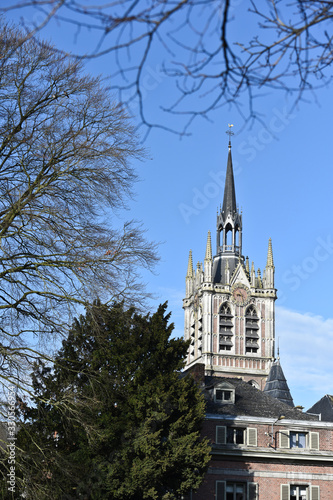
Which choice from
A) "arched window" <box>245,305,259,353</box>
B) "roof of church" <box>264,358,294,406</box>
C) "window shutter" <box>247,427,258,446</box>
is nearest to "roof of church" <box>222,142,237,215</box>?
"arched window" <box>245,305,259,353</box>

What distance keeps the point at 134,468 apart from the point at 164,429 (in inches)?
94.4

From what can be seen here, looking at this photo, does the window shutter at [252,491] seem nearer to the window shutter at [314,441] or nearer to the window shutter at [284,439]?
the window shutter at [284,439]

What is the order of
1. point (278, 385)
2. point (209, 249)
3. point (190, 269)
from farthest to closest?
point (190, 269)
point (209, 249)
point (278, 385)

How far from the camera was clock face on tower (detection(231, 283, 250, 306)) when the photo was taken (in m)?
77.2

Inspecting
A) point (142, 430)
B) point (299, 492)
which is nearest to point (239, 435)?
point (299, 492)

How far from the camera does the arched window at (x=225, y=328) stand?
246ft

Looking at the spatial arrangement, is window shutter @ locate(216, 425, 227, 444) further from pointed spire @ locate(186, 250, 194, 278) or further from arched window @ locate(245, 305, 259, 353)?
pointed spire @ locate(186, 250, 194, 278)

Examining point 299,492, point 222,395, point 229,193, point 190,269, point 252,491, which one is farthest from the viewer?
point 229,193

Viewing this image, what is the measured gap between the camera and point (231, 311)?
252 ft

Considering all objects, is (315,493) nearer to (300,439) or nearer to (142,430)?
(300,439)

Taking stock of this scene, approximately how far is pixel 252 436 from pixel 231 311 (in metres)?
42.2

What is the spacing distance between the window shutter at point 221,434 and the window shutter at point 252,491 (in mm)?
2532

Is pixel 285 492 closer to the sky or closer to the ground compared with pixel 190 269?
closer to the ground

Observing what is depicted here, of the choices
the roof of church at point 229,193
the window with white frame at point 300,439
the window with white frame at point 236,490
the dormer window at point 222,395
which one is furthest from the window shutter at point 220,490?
the roof of church at point 229,193
